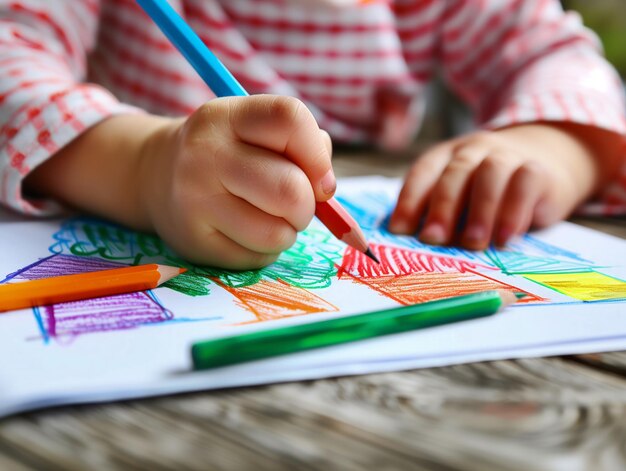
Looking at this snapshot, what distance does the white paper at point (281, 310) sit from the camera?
218 mm

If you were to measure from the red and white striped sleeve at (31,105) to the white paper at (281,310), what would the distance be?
3 centimetres

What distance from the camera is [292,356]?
0.23 meters

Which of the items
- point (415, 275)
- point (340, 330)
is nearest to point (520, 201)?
point (415, 275)

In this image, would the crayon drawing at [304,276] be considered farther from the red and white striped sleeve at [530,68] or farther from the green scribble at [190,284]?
the red and white striped sleeve at [530,68]

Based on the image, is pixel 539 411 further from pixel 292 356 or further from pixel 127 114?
pixel 127 114

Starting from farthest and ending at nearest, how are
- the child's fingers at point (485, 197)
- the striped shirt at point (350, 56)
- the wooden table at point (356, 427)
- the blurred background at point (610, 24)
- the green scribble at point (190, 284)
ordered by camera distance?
1. the blurred background at point (610, 24)
2. the striped shirt at point (350, 56)
3. the child's fingers at point (485, 197)
4. the green scribble at point (190, 284)
5. the wooden table at point (356, 427)

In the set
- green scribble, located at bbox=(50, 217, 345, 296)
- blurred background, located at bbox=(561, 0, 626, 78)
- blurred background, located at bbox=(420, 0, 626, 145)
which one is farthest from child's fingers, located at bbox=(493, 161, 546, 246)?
blurred background, located at bbox=(561, 0, 626, 78)

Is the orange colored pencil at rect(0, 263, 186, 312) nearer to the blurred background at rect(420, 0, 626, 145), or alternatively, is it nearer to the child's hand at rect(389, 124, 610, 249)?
Answer: the child's hand at rect(389, 124, 610, 249)

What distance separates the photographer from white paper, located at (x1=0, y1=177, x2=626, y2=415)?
218mm

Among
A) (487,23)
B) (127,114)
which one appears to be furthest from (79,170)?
(487,23)

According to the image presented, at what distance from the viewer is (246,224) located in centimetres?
32

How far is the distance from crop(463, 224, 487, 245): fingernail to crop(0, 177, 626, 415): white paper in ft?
0.03

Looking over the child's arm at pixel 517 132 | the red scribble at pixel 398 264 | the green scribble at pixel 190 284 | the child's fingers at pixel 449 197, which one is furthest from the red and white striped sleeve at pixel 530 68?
the green scribble at pixel 190 284

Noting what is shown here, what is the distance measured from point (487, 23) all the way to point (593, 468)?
0.65 metres
